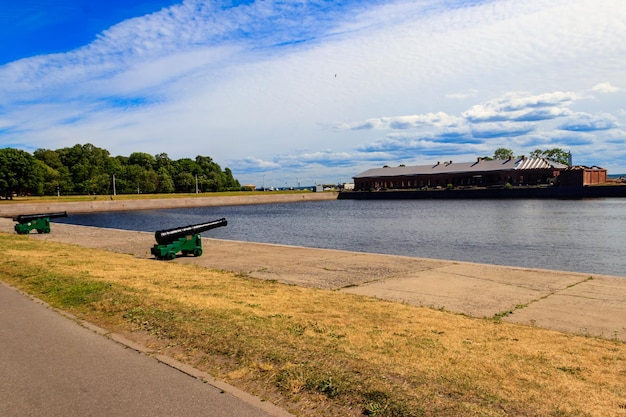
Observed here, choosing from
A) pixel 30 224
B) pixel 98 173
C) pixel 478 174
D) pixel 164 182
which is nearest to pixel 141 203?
pixel 98 173

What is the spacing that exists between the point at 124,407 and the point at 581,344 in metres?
5.86

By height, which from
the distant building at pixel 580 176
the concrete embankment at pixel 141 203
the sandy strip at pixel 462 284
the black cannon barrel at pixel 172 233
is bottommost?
the concrete embankment at pixel 141 203

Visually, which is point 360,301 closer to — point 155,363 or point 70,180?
point 155,363

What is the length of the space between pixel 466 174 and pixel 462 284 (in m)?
122

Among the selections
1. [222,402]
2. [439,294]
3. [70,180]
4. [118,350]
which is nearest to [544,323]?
[439,294]

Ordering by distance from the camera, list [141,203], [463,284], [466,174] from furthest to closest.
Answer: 1. [466,174]
2. [141,203]
3. [463,284]

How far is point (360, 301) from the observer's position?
9.97 meters

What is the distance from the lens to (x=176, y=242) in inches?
683

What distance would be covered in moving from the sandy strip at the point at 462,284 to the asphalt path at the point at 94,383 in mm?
5607

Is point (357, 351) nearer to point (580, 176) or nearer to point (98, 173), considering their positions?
point (580, 176)

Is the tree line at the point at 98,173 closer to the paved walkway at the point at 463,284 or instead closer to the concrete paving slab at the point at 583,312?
the paved walkway at the point at 463,284

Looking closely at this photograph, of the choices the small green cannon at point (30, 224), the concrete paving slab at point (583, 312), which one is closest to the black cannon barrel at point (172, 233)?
the concrete paving slab at point (583, 312)

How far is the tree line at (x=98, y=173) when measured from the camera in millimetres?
95562

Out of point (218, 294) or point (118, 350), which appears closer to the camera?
point (118, 350)
